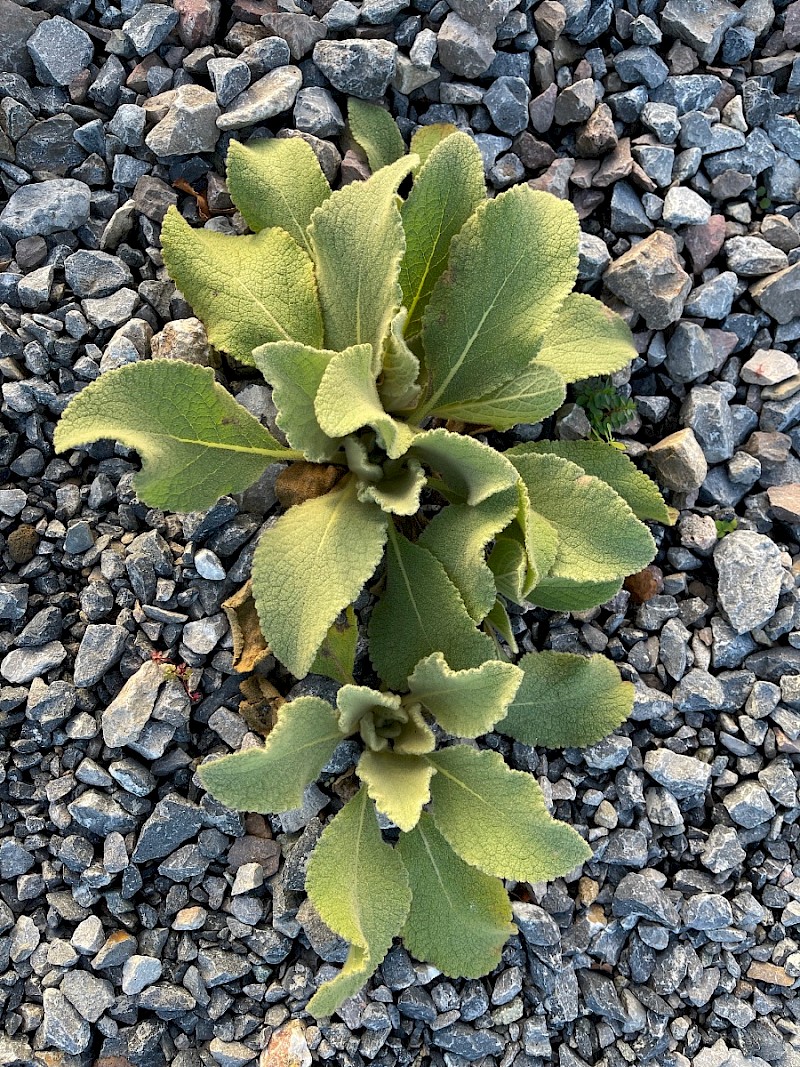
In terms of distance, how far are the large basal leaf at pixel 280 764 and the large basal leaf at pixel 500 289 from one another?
2.75ft

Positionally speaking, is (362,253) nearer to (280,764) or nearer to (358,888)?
(280,764)

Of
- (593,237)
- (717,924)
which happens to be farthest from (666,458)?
(717,924)

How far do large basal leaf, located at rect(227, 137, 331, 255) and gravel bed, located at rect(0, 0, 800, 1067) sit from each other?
155 mm

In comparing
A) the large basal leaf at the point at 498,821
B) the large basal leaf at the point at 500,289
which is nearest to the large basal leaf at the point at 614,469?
the large basal leaf at the point at 500,289

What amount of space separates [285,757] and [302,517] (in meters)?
0.52

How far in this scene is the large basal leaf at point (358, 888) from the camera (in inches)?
74.4

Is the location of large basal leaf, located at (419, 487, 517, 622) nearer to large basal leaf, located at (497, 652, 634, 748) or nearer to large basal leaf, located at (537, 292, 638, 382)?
large basal leaf, located at (497, 652, 634, 748)

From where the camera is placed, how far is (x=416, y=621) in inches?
84.4

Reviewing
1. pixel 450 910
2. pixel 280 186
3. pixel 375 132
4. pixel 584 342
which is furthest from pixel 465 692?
pixel 375 132

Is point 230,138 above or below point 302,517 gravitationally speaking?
above

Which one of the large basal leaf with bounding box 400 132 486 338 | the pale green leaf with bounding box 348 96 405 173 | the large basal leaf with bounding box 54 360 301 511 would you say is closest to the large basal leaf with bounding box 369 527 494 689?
the large basal leaf with bounding box 54 360 301 511

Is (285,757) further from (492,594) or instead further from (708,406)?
(708,406)

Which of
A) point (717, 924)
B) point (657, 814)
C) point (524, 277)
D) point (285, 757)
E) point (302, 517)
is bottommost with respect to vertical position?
point (717, 924)

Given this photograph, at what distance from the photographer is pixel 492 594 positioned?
2.05 m
